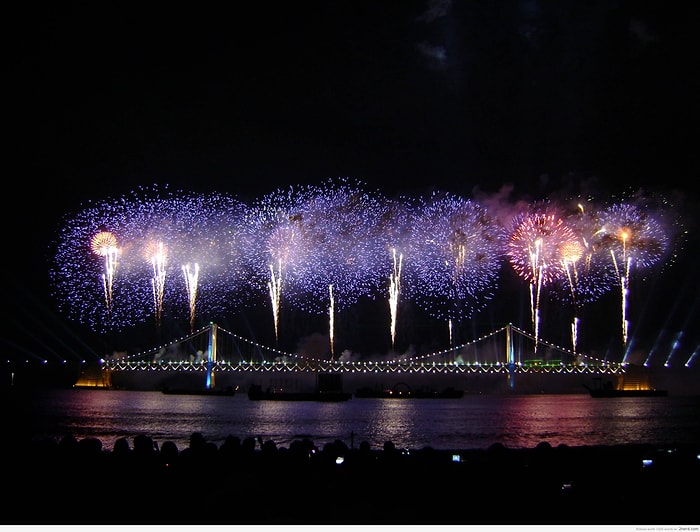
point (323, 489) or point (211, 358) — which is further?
point (211, 358)

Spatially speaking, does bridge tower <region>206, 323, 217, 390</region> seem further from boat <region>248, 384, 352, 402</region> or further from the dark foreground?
the dark foreground

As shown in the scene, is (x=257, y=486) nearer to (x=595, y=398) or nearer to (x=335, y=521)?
(x=335, y=521)

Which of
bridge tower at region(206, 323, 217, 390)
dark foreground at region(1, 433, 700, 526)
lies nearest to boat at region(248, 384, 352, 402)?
bridge tower at region(206, 323, 217, 390)

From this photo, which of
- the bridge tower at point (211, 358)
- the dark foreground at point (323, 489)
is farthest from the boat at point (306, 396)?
the dark foreground at point (323, 489)

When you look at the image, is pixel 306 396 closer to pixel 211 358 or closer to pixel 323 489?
pixel 211 358

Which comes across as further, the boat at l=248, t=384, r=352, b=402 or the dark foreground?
the boat at l=248, t=384, r=352, b=402

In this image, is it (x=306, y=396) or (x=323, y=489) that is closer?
(x=323, y=489)

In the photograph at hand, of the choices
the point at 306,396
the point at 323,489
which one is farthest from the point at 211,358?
the point at 323,489

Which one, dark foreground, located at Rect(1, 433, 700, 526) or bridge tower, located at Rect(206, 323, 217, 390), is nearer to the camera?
dark foreground, located at Rect(1, 433, 700, 526)
